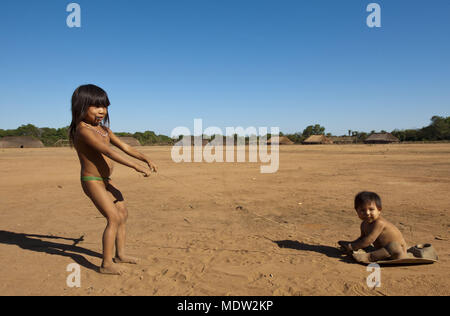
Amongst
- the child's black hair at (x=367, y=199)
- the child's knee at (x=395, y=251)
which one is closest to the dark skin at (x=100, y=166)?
the child's black hair at (x=367, y=199)

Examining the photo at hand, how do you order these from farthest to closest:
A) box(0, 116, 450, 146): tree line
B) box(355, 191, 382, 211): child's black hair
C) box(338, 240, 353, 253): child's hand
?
box(0, 116, 450, 146): tree line < box(338, 240, 353, 253): child's hand < box(355, 191, 382, 211): child's black hair

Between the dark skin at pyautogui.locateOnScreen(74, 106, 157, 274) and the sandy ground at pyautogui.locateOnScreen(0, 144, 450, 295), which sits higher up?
the dark skin at pyautogui.locateOnScreen(74, 106, 157, 274)

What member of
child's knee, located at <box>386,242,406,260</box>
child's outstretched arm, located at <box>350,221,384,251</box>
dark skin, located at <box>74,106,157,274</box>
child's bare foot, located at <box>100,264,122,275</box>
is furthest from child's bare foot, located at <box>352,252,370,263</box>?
child's bare foot, located at <box>100,264,122,275</box>

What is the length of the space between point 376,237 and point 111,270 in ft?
9.21

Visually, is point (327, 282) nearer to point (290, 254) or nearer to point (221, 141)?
point (290, 254)

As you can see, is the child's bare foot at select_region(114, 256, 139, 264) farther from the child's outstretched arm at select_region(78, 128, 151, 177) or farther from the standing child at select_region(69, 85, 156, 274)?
the child's outstretched arm at select_region(78, 128, 151, 177)

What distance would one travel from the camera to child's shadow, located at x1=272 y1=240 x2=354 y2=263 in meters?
3.46

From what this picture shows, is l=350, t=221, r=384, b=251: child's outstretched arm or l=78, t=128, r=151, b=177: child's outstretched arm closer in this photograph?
l=78, t=128, r=151, b=177: child's outstretched arm

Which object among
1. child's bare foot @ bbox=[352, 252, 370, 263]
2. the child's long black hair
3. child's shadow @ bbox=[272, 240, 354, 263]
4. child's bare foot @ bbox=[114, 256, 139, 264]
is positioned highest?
the child's long black hair

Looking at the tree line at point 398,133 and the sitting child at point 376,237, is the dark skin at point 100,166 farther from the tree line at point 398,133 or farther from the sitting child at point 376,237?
the tree line at point 398,133

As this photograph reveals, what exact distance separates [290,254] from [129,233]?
2397 millimetres

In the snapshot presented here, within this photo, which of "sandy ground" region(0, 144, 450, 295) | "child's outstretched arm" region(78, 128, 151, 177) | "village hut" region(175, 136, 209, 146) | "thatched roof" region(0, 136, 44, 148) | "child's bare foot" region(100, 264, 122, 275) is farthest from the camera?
"village hut" region(175, 136, 209, 146)

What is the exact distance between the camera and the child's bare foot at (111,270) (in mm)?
2971

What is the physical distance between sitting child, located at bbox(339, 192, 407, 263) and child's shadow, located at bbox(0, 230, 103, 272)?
2870 millimetres
